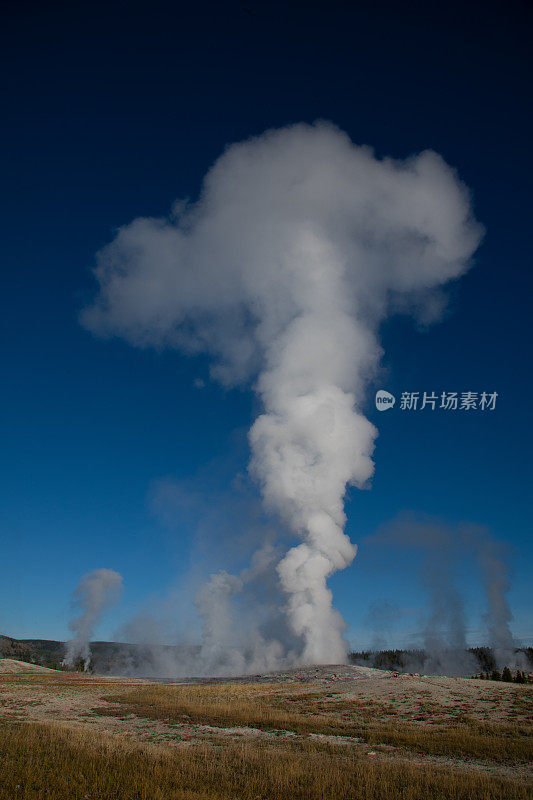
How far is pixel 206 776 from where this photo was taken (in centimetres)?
1542

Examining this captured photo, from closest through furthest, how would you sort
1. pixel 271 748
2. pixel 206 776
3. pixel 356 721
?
1. pixel 206 776
2. pixel 271 748
3. pixel 356 721

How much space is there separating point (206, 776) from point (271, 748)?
782cm

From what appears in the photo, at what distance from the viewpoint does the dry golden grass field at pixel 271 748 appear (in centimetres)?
1403

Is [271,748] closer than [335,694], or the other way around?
[271,748]

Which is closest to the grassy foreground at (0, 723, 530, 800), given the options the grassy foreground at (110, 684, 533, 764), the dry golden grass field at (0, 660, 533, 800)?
the dry golden grass field at (0, 660, 533, 800)

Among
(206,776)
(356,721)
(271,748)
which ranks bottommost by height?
(356,721)

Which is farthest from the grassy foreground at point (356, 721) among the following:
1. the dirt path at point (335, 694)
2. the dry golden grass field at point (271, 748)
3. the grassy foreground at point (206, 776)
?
the grassy foreground at point (206, 776)

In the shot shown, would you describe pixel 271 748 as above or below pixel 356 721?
above

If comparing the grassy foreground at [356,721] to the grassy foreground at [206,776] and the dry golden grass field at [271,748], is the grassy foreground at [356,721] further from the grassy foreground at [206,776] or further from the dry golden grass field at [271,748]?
the grassy foreground at [206,776]

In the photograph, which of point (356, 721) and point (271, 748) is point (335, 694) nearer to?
point (356, 721)

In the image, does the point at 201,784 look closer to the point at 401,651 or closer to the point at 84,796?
the point at 84,796

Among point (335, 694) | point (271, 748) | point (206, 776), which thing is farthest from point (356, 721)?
point (206, 776)

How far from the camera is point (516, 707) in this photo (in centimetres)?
3572

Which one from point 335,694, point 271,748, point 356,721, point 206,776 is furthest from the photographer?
point 335,694
